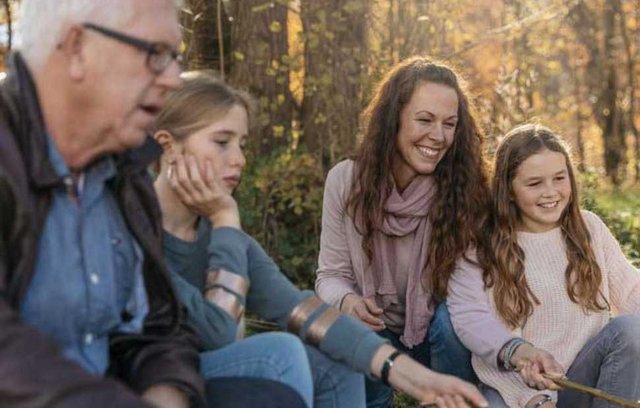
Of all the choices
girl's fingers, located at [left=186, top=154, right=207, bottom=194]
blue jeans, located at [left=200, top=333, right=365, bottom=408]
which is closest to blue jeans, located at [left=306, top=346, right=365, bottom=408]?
blue jeans, located at [left=200, top=333, right=365, bottom=408]

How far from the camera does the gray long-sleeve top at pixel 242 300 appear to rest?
2.76 meters

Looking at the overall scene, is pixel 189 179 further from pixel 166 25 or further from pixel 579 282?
pixel 579 282

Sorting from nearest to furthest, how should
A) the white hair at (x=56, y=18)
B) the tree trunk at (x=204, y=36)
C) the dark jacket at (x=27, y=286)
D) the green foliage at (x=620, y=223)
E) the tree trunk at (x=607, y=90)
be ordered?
the dark jacket at (x=27, y=286), the white hair at (x=56, y=18), the green foliage at (x=620, y=223), the tree trunk at (x=204, y=36), the tree trunk at (x=607, y=90)

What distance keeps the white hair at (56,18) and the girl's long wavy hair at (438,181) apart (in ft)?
6.42

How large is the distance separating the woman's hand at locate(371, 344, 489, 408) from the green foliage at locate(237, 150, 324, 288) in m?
3.52

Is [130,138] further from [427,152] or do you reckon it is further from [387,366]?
[427,152]

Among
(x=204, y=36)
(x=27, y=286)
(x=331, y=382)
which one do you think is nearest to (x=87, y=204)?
(x=27, y=286)

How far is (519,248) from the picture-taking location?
400cm

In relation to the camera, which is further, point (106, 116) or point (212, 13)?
point (212, 13)

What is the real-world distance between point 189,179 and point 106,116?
62 cm

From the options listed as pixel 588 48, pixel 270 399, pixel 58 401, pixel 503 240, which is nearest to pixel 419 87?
pixel 503 240

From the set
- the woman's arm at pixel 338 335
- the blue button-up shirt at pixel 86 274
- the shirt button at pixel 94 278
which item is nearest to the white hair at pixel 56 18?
the blue button-up shirt at pixel 86 274

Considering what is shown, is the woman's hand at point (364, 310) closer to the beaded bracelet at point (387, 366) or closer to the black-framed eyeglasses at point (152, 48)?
the beaded bracelet at point (387, 366)

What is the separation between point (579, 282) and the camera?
12.9 ft
